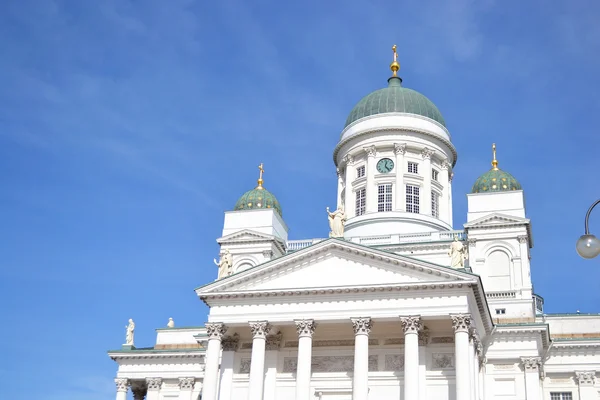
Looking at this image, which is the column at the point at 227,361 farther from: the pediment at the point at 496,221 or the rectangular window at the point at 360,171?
the rectangular window at the point at 360,171

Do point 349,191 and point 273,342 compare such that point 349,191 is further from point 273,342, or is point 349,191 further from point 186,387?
point 186,387

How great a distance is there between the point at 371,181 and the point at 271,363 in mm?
17310

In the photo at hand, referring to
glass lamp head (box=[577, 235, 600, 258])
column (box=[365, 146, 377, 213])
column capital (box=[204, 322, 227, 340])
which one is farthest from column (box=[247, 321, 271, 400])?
glass lamp head (box=[577, 235, 600, 258])

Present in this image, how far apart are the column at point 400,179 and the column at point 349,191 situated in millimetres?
3366

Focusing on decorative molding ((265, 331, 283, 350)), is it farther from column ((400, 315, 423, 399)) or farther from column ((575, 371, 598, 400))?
column ((575, 371, 598, 400))

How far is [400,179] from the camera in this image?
174ft

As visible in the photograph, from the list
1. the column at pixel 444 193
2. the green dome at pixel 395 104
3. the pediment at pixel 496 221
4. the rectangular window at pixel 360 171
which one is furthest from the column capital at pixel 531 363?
the green dome at pixel 395 104

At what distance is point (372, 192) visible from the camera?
53.3m

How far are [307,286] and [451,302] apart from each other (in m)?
6.92

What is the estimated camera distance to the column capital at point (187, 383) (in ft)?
163

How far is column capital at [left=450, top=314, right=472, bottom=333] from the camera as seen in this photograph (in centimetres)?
3600

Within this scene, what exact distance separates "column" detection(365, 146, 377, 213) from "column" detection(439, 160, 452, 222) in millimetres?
4808

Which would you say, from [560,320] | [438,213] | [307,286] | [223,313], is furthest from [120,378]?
[560,320]

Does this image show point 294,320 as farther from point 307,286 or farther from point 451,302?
point 451,302
